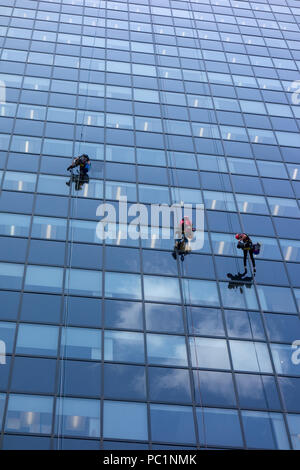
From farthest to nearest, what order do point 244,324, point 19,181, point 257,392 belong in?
point 19,181, point 244,324, point 257,392

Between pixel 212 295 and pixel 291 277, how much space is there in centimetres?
367

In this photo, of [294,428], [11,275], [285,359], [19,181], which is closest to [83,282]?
[11,275]

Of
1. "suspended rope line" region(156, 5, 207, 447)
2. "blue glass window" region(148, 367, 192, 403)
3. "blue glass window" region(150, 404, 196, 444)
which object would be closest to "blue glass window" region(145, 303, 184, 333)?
"suspended rope line" region(156, 5, 207, 447)

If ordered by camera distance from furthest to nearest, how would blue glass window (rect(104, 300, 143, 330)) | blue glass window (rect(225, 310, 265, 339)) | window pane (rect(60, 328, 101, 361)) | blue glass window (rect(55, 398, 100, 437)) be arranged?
1. blue glass window (rect(225, 310, 265, 339))
2. blue glass window (rect(104, 300, 143, 330))
3. window pane (rect(60, 328, 101, 361))
4. blue glass window (rect(55, 398, 100, 437))

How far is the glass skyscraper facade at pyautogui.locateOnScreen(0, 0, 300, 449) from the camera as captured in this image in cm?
1770

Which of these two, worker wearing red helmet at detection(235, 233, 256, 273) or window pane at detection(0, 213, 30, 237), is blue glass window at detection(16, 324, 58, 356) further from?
worker wearing red helmet at detection(235, 233, 256, 273)

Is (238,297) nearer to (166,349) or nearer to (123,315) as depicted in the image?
(166,349)

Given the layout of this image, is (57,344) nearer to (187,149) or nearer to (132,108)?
(187,149)

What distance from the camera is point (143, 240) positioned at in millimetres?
23250

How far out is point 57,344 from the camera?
18875mm

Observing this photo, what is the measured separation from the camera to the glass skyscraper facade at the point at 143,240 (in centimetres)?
1770

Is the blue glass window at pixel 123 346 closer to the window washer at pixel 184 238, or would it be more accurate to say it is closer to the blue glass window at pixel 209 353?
the blue glass window at pixel 209 353

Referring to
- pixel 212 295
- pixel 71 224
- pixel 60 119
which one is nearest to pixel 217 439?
pixel 212 295

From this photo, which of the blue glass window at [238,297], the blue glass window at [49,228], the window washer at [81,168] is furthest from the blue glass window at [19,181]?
the blue glass window at [238,297]
